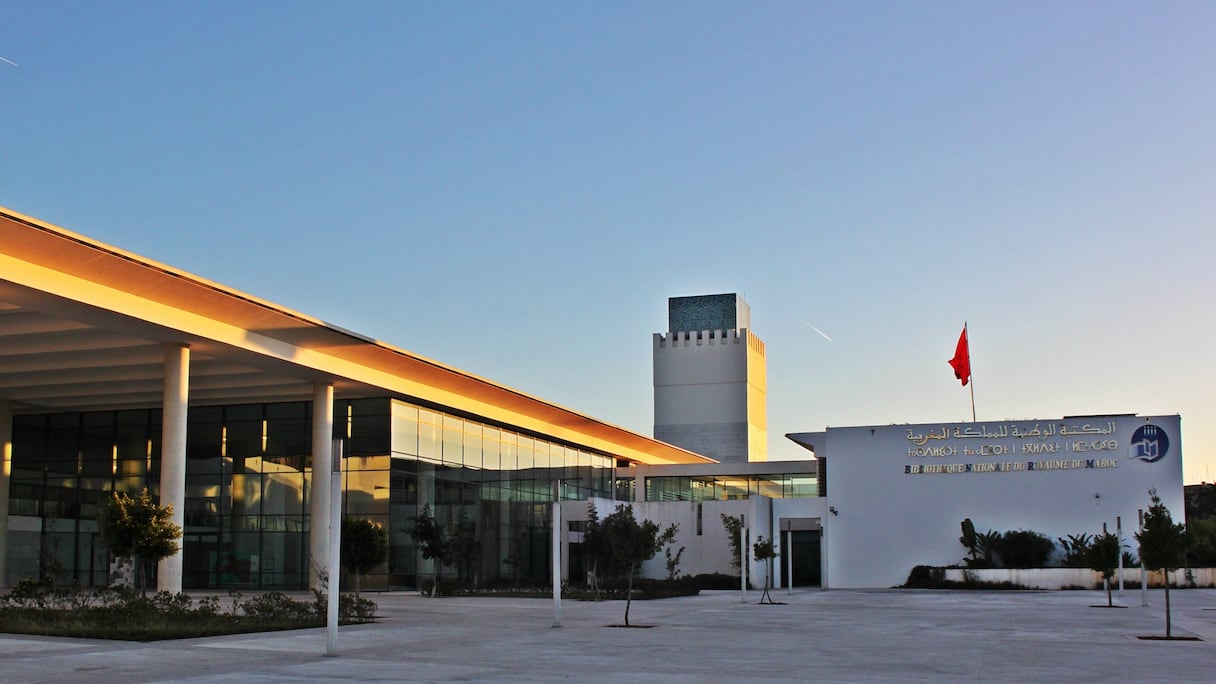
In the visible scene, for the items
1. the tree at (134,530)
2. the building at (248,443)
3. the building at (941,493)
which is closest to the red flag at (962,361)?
the building at (941,493)

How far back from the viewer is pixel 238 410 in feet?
159

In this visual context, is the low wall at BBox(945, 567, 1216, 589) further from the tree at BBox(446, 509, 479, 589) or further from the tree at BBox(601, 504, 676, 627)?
the tree at BBox(601, 504, 676, 627)

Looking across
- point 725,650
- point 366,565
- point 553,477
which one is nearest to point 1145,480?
point 553,477

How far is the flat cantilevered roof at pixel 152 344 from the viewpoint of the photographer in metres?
29.8

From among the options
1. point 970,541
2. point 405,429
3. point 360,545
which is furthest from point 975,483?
point 360,545

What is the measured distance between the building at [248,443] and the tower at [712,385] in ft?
162

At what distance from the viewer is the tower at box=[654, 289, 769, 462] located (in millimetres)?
105562

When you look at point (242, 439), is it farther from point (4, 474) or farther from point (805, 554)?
point (805, 554)

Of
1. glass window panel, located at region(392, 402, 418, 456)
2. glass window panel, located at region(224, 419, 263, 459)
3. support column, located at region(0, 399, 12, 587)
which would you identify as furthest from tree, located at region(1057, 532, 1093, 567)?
support column, located at region(0, 399, 12, 587)

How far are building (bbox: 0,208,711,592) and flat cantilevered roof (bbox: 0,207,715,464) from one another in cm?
10

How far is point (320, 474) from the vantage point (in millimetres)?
44344

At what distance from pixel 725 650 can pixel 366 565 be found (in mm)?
20847

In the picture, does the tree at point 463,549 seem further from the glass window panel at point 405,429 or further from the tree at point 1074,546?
the tree at point 1074,546

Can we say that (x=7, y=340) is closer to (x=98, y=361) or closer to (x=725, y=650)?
(x=98, y=361)
